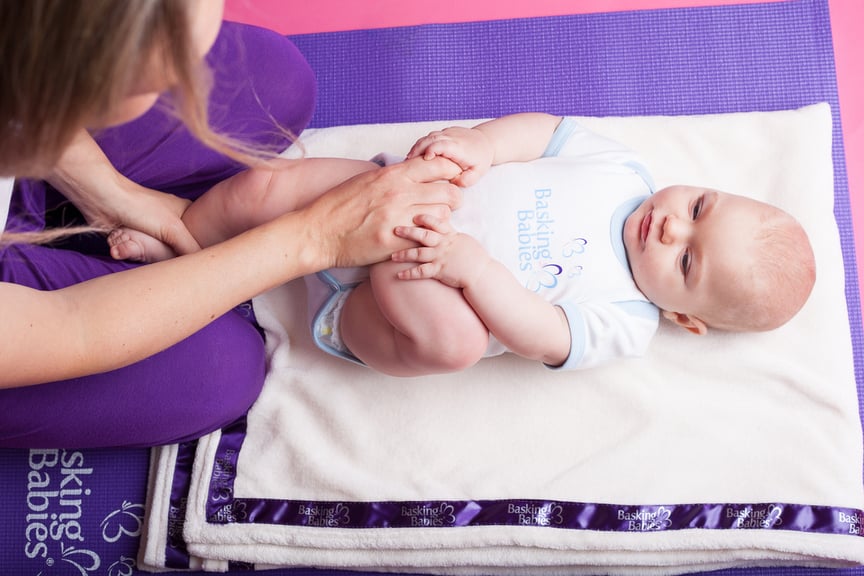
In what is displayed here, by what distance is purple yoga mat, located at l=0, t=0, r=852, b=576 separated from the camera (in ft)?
4.75

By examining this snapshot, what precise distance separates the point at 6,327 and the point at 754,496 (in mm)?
1143

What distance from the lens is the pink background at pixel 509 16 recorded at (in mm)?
1511

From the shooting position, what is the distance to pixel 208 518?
121 centimetres

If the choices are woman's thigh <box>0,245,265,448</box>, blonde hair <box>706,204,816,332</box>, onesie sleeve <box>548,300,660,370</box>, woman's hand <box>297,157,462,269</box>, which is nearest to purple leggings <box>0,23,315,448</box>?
woman's thigh <box>0,245,265,448</box>

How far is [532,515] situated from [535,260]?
428 mm

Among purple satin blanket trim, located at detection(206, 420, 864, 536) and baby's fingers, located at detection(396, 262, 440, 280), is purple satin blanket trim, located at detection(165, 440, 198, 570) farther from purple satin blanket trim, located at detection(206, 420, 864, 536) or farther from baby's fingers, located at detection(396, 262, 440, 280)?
baby's fingers, located at detection(396, 262, 440, 280)

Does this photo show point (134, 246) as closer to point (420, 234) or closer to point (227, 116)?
point (227, 116)

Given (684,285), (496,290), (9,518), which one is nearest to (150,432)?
(9,518)

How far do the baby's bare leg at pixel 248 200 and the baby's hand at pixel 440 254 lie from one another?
0.22 metres

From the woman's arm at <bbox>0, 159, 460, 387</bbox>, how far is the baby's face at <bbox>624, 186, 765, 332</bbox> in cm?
33

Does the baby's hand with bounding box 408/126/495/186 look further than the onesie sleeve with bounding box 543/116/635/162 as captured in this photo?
No

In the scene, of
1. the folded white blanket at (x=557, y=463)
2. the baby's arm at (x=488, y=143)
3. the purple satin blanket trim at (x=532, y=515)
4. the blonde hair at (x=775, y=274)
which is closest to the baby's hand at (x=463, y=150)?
the baby's arm at (x=488, y=143)

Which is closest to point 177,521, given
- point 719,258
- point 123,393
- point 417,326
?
point 123,393

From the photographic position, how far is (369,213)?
3.55 feet
